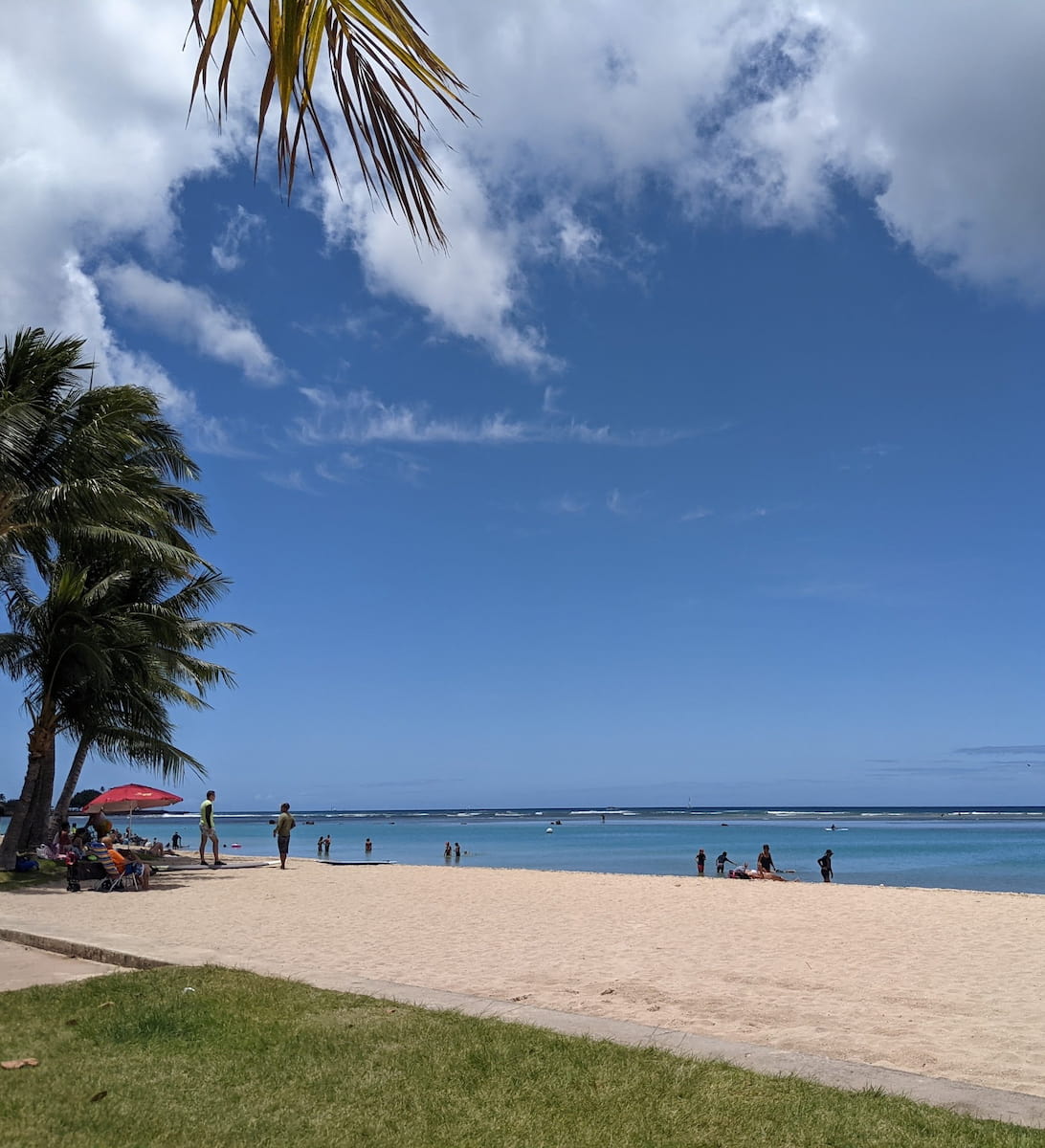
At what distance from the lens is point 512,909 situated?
15.3 m

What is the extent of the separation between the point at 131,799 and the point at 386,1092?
22.8 m

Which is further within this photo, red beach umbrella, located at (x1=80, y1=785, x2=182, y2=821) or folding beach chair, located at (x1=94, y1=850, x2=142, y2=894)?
red beach umbrella, located at (x1=80, y1=785, x2=182, y2=821)

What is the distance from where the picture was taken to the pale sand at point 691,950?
6.74 m

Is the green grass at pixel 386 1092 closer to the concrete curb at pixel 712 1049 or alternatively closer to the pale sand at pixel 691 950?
the concrete curb at pixel 712 1049

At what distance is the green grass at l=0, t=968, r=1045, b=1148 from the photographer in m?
3.94

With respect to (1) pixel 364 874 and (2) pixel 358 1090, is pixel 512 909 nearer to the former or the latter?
(1) pixel 364 874

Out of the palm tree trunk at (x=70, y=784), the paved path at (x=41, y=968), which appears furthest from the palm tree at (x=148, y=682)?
the paved path at (x=41, y=968)

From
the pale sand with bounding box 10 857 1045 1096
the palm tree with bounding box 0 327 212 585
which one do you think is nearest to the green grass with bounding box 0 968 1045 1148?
the pale sand with bounding box 10 857 1045 1096

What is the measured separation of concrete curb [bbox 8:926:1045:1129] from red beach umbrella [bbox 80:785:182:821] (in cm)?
1808

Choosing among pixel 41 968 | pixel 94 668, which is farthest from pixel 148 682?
pixel 41 968

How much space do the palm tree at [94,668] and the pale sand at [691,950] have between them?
4075 mm

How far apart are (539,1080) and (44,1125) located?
7.05 ft

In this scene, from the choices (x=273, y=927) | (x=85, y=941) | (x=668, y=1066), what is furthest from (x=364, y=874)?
(x=668, y=1066)

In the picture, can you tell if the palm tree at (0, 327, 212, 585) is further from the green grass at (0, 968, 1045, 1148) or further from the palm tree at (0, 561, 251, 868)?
the green grass at (0, 968, 1045, 1148)
